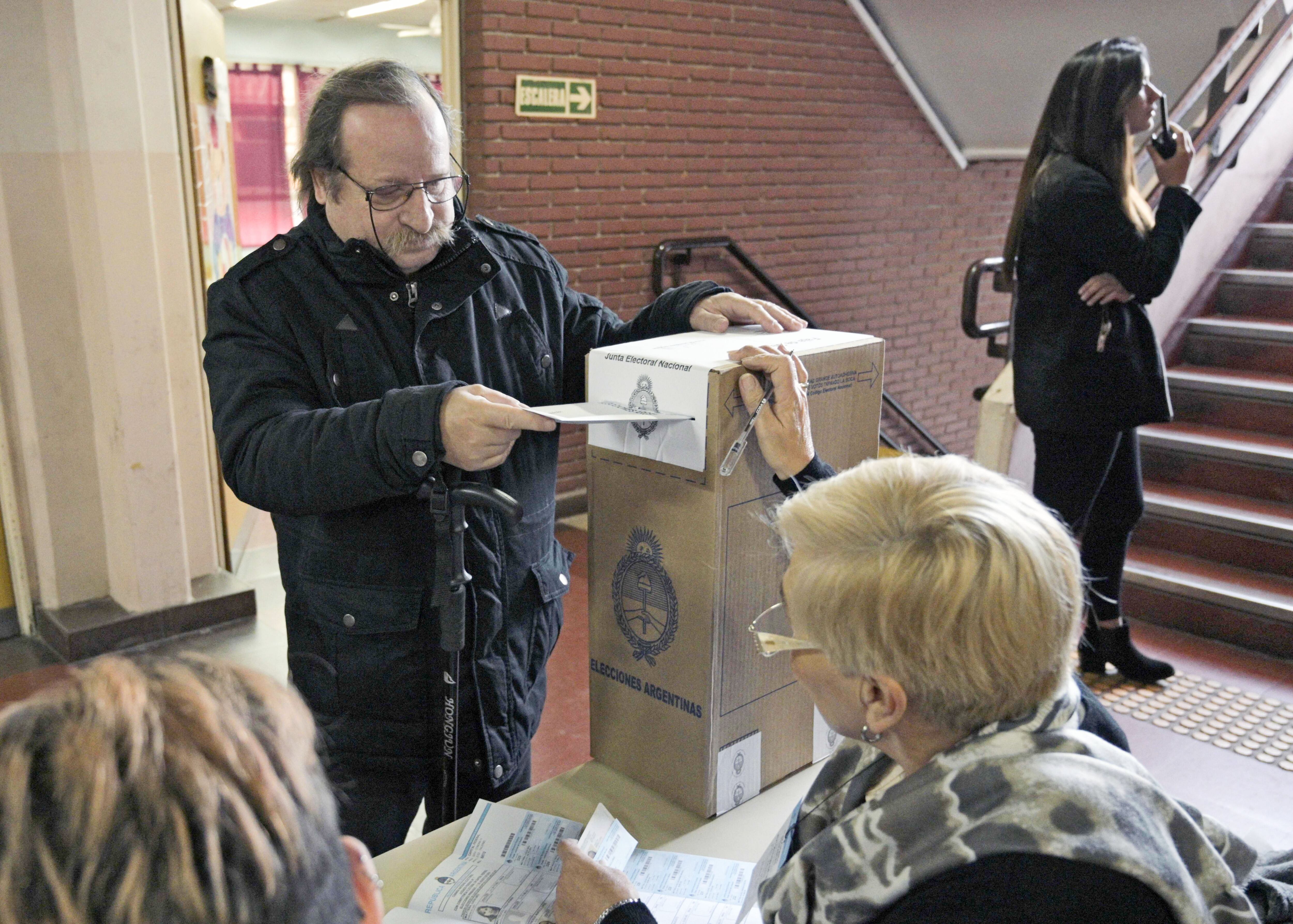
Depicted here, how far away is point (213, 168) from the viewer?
4.05 m

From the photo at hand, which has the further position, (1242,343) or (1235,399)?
(1242,343)

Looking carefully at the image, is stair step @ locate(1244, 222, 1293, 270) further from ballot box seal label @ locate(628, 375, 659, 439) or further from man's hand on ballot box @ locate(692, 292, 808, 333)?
ballot box seal label @ locate(628, 375, 659, 439)

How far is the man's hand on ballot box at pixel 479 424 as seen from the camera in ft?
3.99

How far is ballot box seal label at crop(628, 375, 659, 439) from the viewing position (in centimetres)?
132

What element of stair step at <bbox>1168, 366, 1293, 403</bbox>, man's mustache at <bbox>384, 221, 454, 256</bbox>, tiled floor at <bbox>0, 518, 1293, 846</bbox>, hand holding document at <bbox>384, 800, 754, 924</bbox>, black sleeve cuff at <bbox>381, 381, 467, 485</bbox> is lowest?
tiled floor at <bbox>0, 518, 1293, 846</bbox>

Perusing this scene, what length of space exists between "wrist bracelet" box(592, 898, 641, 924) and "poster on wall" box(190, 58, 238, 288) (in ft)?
9.40

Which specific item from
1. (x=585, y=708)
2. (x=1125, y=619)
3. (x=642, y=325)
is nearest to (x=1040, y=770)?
(x=642, y=325)

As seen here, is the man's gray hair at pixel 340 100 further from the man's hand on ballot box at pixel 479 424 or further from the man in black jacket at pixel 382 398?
the man's hand on ballot box at pixel 479 424

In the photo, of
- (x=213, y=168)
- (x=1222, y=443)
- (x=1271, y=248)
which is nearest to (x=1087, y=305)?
(x=1222, y=443)

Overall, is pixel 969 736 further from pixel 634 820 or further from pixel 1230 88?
pixel 1230 88

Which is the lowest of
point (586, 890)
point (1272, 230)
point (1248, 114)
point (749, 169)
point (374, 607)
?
point (586, 890)

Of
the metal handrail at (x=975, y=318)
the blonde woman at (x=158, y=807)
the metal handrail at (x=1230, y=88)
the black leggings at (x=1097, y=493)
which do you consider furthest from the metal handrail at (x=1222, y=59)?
the blonde woman at (x=158, y=807)

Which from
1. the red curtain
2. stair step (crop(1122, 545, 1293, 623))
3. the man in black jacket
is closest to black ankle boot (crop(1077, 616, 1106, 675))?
stair step (crop(1122, 545, 1293, 623))

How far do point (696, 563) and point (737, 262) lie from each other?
4575 millimetres
